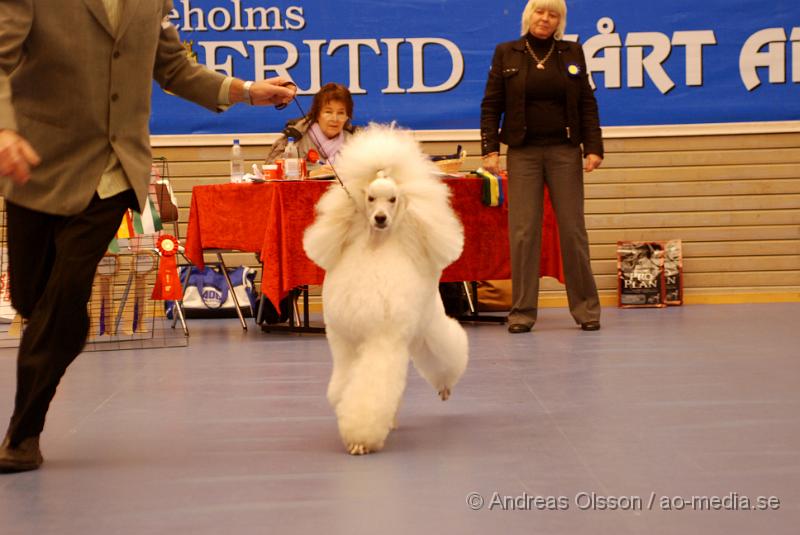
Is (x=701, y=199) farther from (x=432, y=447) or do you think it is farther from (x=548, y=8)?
(x=432, y=447)

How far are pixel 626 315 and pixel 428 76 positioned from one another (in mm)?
2250

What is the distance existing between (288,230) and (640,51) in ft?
10.8

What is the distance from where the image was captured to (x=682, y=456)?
2719mm

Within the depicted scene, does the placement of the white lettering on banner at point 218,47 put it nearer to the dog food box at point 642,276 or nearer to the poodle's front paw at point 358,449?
the dog food box at point 642,276

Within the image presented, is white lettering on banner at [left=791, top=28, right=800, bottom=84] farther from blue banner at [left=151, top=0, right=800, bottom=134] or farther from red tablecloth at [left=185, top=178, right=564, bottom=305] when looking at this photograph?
red tablecloth at [left=185, top=178, right=564, bottom=305]

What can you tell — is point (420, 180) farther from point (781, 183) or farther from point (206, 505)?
point (781, 183)

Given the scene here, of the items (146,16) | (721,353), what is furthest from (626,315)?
(146,16)

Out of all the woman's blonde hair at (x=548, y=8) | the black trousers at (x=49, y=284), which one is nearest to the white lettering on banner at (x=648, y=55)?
the woman's blonde hair at (x=548, y=8)

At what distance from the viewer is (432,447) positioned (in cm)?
293

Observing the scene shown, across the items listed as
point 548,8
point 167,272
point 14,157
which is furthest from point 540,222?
point 14,157

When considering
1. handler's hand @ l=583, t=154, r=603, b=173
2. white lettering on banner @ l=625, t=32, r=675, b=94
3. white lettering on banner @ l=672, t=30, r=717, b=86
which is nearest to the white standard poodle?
handler's hand @ l=583, t=154, r=603, b=173

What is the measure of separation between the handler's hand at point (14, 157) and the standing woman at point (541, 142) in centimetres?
375

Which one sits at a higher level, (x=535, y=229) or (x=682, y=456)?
(x=535, y=229)

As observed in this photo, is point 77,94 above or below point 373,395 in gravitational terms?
above
